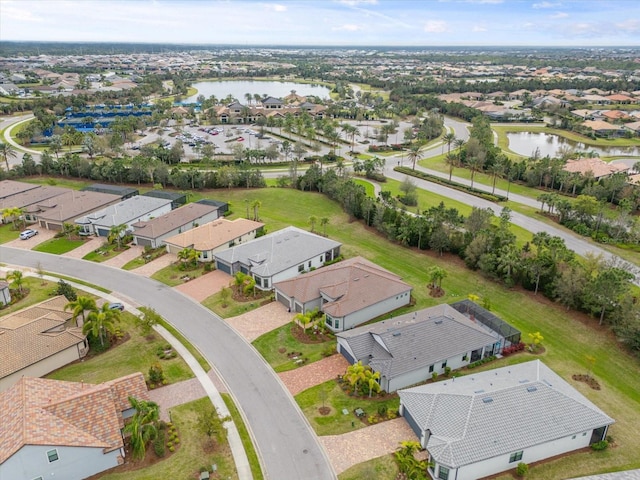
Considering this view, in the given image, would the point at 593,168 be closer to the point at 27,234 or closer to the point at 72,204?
the point at 72,204

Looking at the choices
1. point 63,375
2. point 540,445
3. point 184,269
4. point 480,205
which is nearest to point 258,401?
point 63,375

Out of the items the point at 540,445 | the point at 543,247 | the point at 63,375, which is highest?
the point at 543,247

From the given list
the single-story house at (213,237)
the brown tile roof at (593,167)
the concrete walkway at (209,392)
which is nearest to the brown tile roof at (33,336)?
the concrete walkway at (209,392)

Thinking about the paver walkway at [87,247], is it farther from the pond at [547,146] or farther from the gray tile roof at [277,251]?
the pond at [547,146]

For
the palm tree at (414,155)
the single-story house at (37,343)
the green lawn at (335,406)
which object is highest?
the palm tree at (414,155)

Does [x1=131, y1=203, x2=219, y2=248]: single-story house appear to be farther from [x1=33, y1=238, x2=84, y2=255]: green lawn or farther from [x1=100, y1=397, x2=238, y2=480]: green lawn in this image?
[x1=100, y1=397, x2=238, y2=480]: green lawn

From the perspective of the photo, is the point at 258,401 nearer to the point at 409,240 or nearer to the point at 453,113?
the point at 409,240

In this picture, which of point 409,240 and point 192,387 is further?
point 409,240
